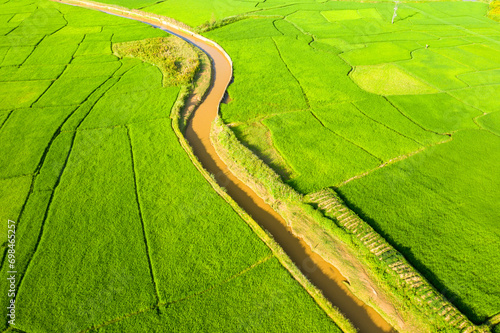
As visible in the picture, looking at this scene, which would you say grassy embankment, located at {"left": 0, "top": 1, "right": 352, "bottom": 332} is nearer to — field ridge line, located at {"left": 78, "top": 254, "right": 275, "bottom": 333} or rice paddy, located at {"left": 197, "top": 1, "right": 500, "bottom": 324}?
field ridge line, located at {"left": 78, "top": 254, "right": 275, "bottom": 333}

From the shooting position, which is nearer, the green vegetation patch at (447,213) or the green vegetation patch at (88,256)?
the green vegetation patch at (88,256)

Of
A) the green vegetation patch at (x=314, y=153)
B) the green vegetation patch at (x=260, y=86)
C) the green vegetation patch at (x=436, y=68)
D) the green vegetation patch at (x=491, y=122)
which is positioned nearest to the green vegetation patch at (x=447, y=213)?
the green vegetation patch at (x=314, y=153)

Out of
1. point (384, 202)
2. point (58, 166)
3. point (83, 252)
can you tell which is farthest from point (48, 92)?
point (384, 202)

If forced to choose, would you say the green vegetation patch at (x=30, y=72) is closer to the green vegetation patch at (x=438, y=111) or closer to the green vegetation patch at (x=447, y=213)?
the green vegetation patch at (x=447, y=213)

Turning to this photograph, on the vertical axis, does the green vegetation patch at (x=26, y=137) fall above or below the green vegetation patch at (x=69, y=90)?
below

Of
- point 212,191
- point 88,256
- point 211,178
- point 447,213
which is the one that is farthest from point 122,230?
point 447,213
